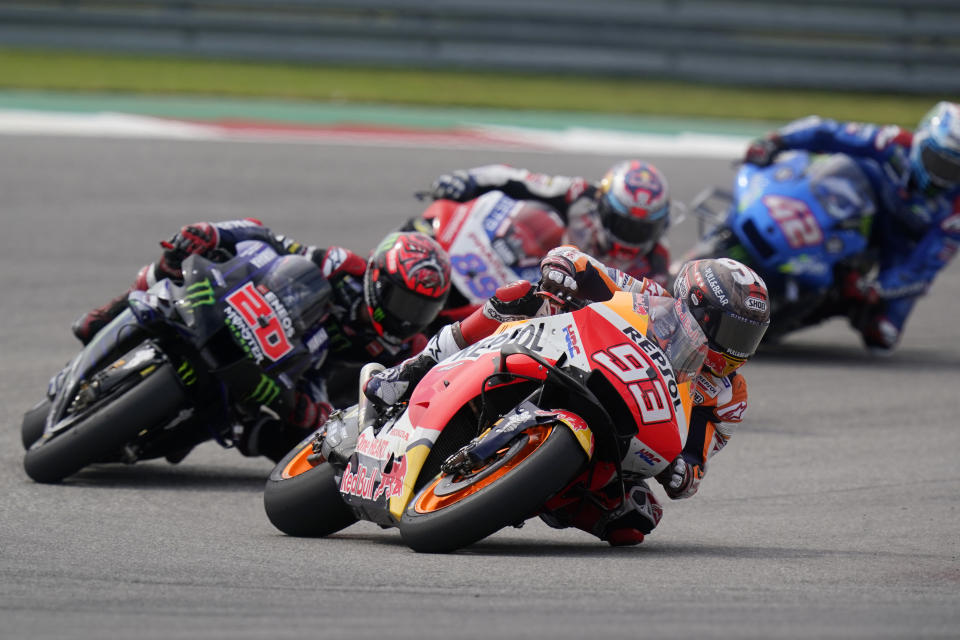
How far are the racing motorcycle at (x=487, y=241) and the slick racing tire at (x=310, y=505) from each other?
3.01 meters

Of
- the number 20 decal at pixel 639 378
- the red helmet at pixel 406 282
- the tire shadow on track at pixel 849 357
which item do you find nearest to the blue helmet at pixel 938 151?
the tire shadow on track at pixel 849 357

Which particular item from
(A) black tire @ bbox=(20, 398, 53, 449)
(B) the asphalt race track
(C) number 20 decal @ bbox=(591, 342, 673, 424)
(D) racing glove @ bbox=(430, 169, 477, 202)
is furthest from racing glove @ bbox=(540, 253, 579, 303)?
(D) racing glove @ bbox=(430, 169, 477, 202)

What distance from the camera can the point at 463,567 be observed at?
5.02 meters

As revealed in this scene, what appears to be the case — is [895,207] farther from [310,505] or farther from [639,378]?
[310,505]

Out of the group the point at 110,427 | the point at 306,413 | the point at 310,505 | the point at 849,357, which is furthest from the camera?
the point at 849,357

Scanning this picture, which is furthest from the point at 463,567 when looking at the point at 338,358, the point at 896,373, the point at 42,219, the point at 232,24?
the point at 232,24

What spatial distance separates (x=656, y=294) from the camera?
5.83 meters

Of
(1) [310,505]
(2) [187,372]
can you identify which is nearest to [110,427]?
(2) [187,372]

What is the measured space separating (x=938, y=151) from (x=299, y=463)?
6814 millimetres

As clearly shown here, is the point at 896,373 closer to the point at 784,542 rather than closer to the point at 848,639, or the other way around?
the point at 784,542

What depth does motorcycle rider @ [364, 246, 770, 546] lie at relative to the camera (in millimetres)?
5570

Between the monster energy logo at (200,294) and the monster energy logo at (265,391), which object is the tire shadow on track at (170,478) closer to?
the monster energy logo at (265,391)

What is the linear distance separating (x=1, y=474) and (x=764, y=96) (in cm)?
1427

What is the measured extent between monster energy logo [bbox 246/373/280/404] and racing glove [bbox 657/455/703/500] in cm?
191
